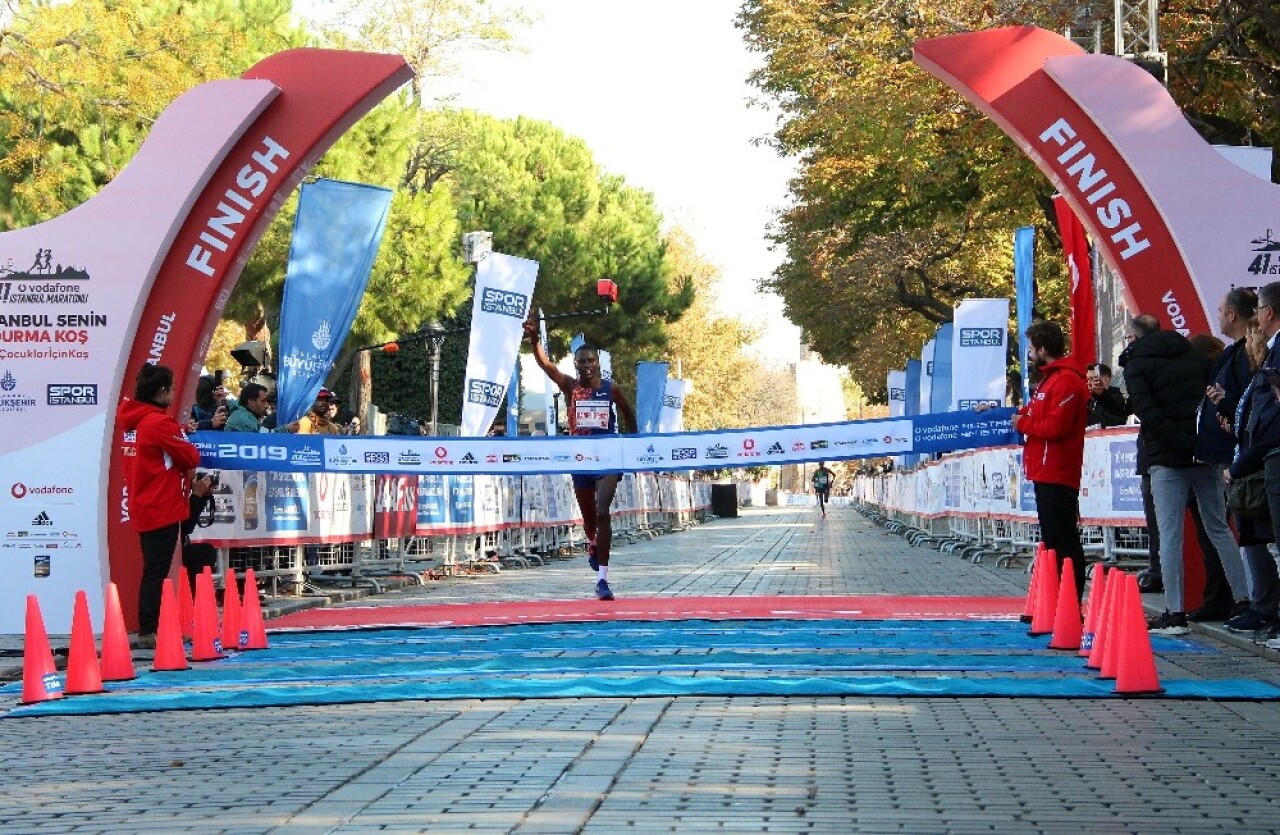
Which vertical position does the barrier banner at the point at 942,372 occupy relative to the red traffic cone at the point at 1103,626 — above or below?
above

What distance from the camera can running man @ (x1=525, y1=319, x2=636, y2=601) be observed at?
15.9 m

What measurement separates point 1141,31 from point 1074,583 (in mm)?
16200

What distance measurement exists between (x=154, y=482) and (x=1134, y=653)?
21.8 ft

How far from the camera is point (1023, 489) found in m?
22.8

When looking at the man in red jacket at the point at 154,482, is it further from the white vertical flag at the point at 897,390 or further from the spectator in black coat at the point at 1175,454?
the white vertical flag at the point at 897,390

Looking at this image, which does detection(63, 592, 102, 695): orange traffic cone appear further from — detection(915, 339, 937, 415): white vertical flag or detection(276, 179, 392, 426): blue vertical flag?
detection(915, 339, 937, 415): white vertical flag

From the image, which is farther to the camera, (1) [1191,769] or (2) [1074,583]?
(2) [1074,583]

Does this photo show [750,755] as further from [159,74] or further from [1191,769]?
[159,74]

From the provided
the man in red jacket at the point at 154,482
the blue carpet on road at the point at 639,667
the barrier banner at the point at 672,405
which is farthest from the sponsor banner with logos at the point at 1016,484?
the man in red jacket at the point at 154,482

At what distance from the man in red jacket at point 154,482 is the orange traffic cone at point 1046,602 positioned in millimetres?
5718

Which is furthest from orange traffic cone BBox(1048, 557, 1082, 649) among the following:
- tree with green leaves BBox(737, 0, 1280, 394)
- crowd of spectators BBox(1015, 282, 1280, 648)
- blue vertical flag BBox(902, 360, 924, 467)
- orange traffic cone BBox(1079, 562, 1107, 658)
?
blue vertical flag BBox(902, 360, 924, 467)

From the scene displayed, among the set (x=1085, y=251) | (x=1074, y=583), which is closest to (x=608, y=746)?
Answer: (x=1074, y=583)

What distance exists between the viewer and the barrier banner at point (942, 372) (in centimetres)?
3238

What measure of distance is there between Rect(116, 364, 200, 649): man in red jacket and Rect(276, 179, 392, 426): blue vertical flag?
5.08 m
